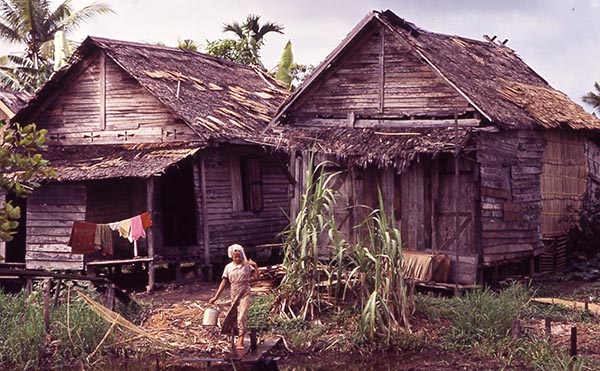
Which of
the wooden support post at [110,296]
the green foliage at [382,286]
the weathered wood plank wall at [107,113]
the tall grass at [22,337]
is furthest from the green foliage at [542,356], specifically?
the weathered wood plank wall at [107,113]

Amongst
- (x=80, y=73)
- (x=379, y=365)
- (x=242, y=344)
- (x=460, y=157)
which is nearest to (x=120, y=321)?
(x=242, y=344)

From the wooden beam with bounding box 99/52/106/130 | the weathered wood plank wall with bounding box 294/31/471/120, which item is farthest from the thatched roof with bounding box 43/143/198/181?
the weathered wood plank wall with bounding box 294/31/471/120

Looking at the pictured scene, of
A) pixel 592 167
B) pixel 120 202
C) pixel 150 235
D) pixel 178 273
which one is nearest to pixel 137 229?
pixel 150 235

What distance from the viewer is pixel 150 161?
17.3m

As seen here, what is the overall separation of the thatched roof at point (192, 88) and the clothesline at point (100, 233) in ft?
7.30

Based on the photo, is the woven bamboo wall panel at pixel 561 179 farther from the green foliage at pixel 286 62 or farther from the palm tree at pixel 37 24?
the palm tree at pixel 37 24

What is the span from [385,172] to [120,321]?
599 cm

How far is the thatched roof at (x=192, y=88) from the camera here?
1816 centimetres

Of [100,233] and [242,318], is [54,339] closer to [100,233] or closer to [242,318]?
[242,318]

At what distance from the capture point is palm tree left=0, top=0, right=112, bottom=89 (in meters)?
32.8

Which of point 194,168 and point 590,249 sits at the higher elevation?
point 194,168

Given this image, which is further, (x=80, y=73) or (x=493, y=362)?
(x=80, y=73)

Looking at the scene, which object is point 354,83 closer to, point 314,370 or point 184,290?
point 184,290

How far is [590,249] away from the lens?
1955 cm
